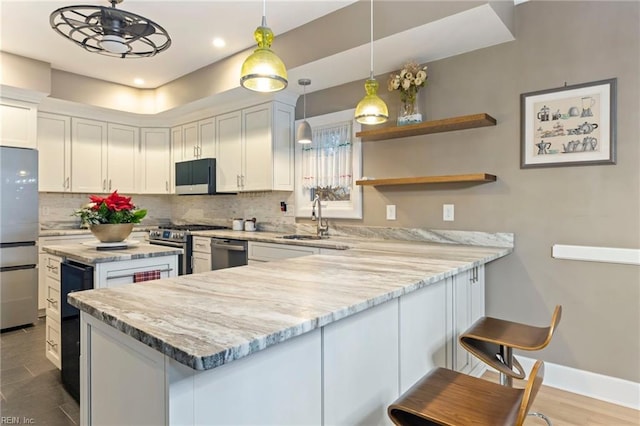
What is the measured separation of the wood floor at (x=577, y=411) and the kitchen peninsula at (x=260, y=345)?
959 millimetres

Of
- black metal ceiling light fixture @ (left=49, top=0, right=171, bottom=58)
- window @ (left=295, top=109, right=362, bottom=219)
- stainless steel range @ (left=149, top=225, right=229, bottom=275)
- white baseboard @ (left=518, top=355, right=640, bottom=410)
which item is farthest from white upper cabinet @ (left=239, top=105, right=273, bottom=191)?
white baseboard @ (left=518, top=355, right=640, bottom=410)

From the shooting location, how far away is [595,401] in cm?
229

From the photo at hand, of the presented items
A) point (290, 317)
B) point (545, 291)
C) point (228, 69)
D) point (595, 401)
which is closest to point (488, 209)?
point (545, 291)

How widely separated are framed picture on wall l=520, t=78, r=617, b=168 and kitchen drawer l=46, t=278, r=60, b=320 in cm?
345

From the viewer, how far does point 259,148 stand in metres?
4.06

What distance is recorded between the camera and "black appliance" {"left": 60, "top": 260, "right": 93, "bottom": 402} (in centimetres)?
229

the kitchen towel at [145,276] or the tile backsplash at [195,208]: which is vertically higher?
the tile backsplash at [195,208]

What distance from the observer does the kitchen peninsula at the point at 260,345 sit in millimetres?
877

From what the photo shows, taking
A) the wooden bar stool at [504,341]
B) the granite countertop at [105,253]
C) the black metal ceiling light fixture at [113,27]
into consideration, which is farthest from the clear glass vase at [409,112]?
the granite countertop at [105,253]

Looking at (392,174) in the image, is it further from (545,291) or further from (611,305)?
(611,305)

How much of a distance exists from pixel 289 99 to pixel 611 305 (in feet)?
10.9

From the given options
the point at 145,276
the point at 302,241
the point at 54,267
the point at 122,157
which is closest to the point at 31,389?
the point at 54,267

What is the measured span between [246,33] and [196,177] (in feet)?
6.74

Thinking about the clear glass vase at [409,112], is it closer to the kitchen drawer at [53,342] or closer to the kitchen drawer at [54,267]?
the kitchen drawer at [54,267]
